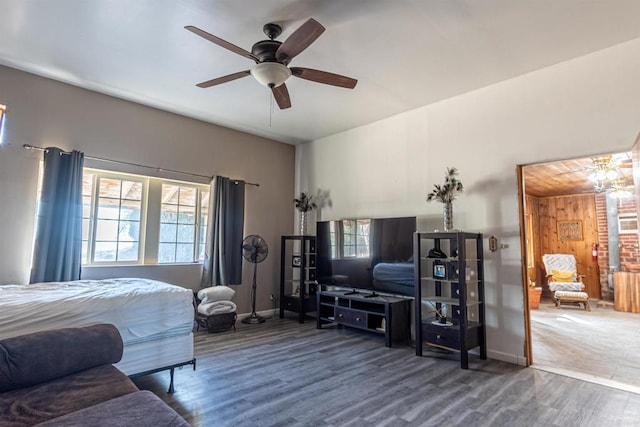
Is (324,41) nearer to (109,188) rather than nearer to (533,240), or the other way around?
(109,188)

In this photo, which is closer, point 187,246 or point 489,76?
point 489,76

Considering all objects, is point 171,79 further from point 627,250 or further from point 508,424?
point 627,250

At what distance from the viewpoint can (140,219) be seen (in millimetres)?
4602

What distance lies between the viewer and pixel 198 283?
16.4 feet

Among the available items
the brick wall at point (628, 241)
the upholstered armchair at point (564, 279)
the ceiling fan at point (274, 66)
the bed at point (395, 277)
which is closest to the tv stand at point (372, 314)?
the bed at point (395, 277)

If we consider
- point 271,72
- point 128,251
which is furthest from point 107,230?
point 271,72

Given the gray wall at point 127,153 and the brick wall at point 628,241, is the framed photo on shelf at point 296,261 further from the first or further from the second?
the brick wall at point 628,241

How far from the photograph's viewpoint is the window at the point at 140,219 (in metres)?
4.21

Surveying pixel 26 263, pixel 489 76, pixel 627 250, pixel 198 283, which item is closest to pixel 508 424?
pixel 489 76

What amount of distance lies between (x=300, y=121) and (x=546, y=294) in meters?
7.14

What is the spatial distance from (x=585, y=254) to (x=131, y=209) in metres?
9.07

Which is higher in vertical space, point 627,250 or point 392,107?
point 392,107

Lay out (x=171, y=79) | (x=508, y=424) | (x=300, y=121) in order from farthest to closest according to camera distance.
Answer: (x=300, y=121)
(x=171, y=79)
(x=508, y=424)

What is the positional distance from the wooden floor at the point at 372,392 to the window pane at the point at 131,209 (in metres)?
1.97
